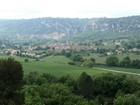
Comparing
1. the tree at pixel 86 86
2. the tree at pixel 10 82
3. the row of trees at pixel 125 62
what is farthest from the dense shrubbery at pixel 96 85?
the row of trees at pixel 125 62

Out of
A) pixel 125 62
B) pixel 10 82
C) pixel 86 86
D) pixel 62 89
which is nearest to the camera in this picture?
pixel 10 82

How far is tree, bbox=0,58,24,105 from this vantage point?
35312mm

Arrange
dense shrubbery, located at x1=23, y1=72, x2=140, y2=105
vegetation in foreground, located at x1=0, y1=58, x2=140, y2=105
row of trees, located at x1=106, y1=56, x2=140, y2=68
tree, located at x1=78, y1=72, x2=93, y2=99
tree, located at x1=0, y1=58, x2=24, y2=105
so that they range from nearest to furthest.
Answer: tree, located at x1=0, y1=58, x2=24, y2=105 → vegetation in foreground, located at x1=0, y1=58, x2=140, y2=105 → dense shrubbery, located at x1=23, y1=72, x2=140, y2=105 → tree, located at x1=78, y1=72, x2=93, y2=99 → row of trees, located at x1=106, y1=56, x2=140, y2=68

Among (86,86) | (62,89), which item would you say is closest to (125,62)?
(86,86)

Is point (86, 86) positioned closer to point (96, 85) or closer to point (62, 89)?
point (96, 85)

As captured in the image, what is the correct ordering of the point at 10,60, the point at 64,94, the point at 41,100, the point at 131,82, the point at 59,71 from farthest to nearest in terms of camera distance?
the point at 59,71 → the point at 131,82 → the point at 64,94 → the point at 41,100 → the point at 10,60

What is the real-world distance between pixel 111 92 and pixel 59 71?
24.8 meters

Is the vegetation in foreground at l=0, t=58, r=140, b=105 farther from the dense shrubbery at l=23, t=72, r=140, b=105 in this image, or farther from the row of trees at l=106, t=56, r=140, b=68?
the row of trees at l=106, t=56, r=140, b=68

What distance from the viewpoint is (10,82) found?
3647 cm

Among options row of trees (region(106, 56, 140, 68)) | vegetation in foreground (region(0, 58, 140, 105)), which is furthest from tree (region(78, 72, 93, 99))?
row of trees (region(106, 56, 140, 68))

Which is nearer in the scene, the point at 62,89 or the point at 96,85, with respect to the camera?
the point at 62,89

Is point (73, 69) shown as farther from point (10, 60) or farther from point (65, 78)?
point (10, 60)

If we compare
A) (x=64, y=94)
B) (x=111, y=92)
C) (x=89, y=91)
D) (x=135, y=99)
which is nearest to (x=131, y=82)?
(x=111, y=92)

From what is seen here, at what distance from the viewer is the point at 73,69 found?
102 m
